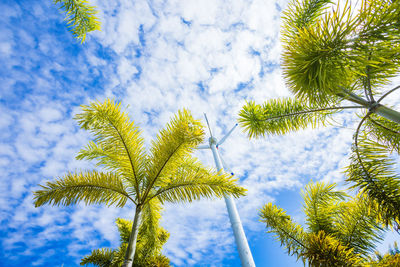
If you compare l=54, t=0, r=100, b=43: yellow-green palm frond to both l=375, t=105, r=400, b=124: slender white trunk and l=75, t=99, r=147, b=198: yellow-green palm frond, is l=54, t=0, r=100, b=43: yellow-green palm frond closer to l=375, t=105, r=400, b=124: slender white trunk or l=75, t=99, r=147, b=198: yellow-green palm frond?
l=75, t=99, r=147, b=198: yellow-green palm frond

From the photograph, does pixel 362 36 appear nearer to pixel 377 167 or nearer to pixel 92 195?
pixel 377 167

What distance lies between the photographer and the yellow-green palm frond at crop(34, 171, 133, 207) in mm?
4895

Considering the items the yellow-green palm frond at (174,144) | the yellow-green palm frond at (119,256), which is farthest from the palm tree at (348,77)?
the yellow-green palm frond at (119,256)

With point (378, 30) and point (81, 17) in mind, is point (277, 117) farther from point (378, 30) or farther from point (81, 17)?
point (81, 17)

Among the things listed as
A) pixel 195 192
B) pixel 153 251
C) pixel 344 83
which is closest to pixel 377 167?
pixel 344 83

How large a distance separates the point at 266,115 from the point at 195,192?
2.75 meters

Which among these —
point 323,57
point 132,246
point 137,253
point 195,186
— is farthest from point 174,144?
point 137,253

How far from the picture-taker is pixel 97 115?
190 inches

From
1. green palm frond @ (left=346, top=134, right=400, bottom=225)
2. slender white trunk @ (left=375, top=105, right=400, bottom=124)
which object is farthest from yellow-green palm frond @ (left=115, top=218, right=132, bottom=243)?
slender white trunk @ (left=375, top=105, right=400, bottom=124)

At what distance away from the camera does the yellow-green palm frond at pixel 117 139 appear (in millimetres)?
4871

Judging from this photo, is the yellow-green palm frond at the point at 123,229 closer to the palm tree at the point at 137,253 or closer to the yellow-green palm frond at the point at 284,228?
the palm tree at the point at 137,253

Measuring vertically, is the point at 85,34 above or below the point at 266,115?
above

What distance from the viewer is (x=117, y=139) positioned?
5414 millimetres

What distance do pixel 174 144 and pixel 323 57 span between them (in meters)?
3.63
